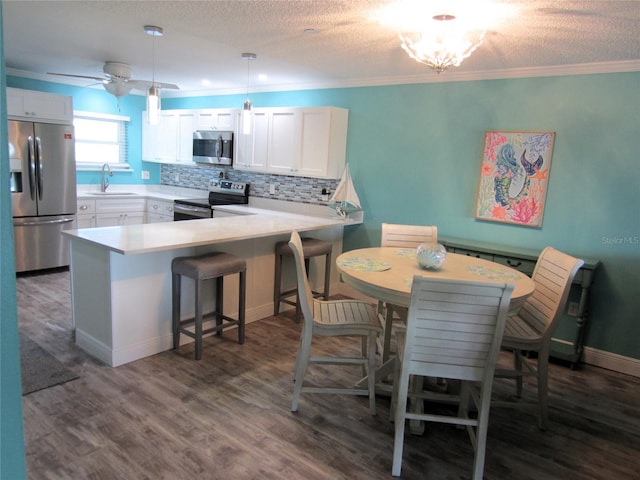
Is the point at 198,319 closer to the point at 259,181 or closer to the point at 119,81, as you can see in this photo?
the point at 119,81

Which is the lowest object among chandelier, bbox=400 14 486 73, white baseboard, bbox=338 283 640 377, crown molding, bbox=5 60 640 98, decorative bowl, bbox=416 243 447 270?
white baseboard, bbox=338 283 640 377

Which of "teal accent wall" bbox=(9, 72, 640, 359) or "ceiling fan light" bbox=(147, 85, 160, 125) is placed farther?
"teal accent wall" bbox=(9, 72, 640, 359)

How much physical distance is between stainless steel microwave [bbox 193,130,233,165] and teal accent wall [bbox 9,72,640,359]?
1057 mm

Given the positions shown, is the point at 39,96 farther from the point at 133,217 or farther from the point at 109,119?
the point at 133,217

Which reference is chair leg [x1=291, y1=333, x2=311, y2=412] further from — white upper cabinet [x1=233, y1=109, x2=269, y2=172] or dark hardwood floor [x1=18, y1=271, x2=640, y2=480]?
white upper cabinet [x1=233, y1=109, x2=269, y2=172]

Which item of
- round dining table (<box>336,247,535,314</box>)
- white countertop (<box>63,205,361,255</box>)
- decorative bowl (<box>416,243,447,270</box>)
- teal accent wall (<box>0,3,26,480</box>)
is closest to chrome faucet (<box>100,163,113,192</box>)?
white countertop (<box>63,205,361,255</box>)

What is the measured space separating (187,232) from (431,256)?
71.7 inches

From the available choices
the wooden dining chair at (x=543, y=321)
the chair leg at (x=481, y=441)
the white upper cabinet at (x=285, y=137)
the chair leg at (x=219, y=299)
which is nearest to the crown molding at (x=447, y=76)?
the white upper cabinet at (x=285, y=137)

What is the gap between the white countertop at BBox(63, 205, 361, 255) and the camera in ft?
9.41

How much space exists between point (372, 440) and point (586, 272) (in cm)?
204

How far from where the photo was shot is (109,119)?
618 centimetres

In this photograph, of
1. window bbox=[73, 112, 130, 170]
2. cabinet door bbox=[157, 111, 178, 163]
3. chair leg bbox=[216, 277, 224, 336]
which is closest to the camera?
chair leg bbox=[216, 277, 224, 336]

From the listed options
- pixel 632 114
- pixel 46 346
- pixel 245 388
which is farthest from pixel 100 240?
pixel 632 114

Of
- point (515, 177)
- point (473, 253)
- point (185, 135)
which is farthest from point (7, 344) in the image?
point (185, 135)
